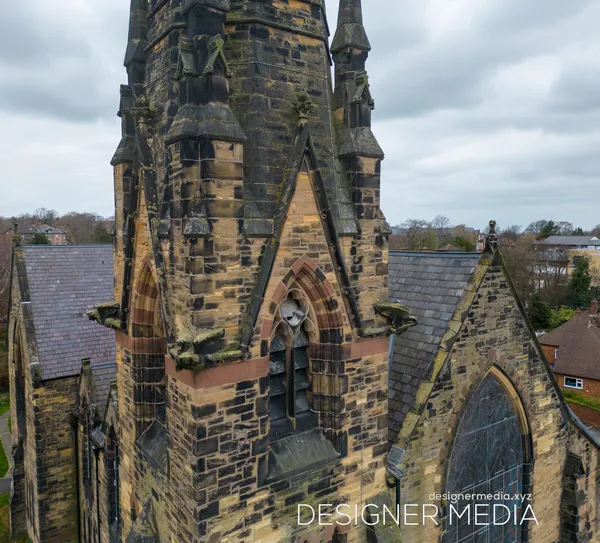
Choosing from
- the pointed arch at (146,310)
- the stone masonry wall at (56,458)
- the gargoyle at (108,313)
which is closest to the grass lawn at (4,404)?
the stone masonry wall at (56,458)

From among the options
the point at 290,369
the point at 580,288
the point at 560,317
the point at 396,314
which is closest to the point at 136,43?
the point at 290,369

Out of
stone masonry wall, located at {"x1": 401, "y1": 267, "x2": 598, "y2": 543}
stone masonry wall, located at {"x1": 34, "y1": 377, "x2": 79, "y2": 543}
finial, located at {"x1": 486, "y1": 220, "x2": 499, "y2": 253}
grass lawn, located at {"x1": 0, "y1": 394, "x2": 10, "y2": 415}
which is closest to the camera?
stone masonry wall, located at {"x1": 401, "y1": 267, "x2": 598, "y2": 543}

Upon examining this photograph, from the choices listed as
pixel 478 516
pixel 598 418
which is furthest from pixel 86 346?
pixel 598 418

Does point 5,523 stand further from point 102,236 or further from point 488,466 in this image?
point 102,236

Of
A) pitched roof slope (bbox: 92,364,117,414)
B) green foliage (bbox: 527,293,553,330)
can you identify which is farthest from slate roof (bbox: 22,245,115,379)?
green foliage (bbox: 527,293,553,330)

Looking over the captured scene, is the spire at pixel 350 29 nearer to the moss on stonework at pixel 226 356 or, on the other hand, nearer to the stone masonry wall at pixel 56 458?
the moss on stonework at pixel 226 356

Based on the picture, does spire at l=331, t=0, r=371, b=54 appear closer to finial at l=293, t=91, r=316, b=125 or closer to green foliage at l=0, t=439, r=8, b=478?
finial at l=293, t=91, r=316, b=125
